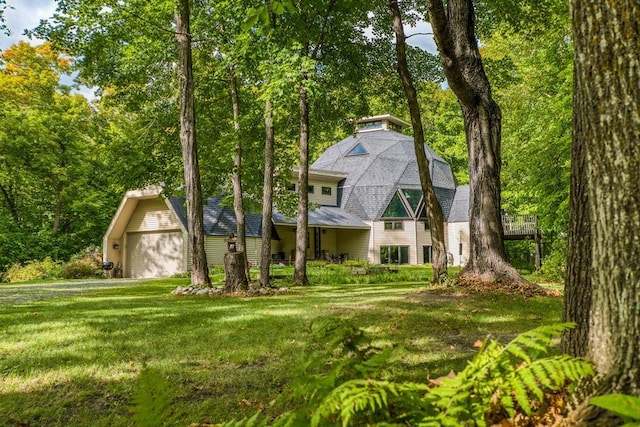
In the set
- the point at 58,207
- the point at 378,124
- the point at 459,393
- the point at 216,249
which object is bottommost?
the point at 459,393

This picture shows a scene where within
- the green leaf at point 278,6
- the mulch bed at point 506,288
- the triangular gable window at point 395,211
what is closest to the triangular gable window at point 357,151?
the triangular gable window at point 395,211

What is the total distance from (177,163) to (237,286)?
5.73 meters

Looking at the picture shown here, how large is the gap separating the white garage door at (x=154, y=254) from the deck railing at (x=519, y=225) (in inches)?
731

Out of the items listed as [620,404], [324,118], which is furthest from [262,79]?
[620,404]

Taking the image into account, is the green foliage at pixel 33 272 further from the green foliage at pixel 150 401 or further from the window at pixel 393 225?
the green foliage at pixel 150 401

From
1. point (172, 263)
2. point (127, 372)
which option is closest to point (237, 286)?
point (127, 372)

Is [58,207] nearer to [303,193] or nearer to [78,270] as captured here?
[78,270]

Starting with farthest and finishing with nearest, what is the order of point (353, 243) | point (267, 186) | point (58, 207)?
point (353, 243), point (58, 207), point (267, 186)

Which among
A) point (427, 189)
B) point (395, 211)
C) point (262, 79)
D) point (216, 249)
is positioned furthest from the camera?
point (395, 211)

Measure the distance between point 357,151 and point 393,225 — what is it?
24.8 feet

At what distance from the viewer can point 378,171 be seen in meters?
33.8

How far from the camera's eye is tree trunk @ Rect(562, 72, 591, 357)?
2.25m

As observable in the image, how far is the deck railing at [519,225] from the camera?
25.9m

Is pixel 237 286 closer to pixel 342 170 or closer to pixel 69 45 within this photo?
pixel 69 45
